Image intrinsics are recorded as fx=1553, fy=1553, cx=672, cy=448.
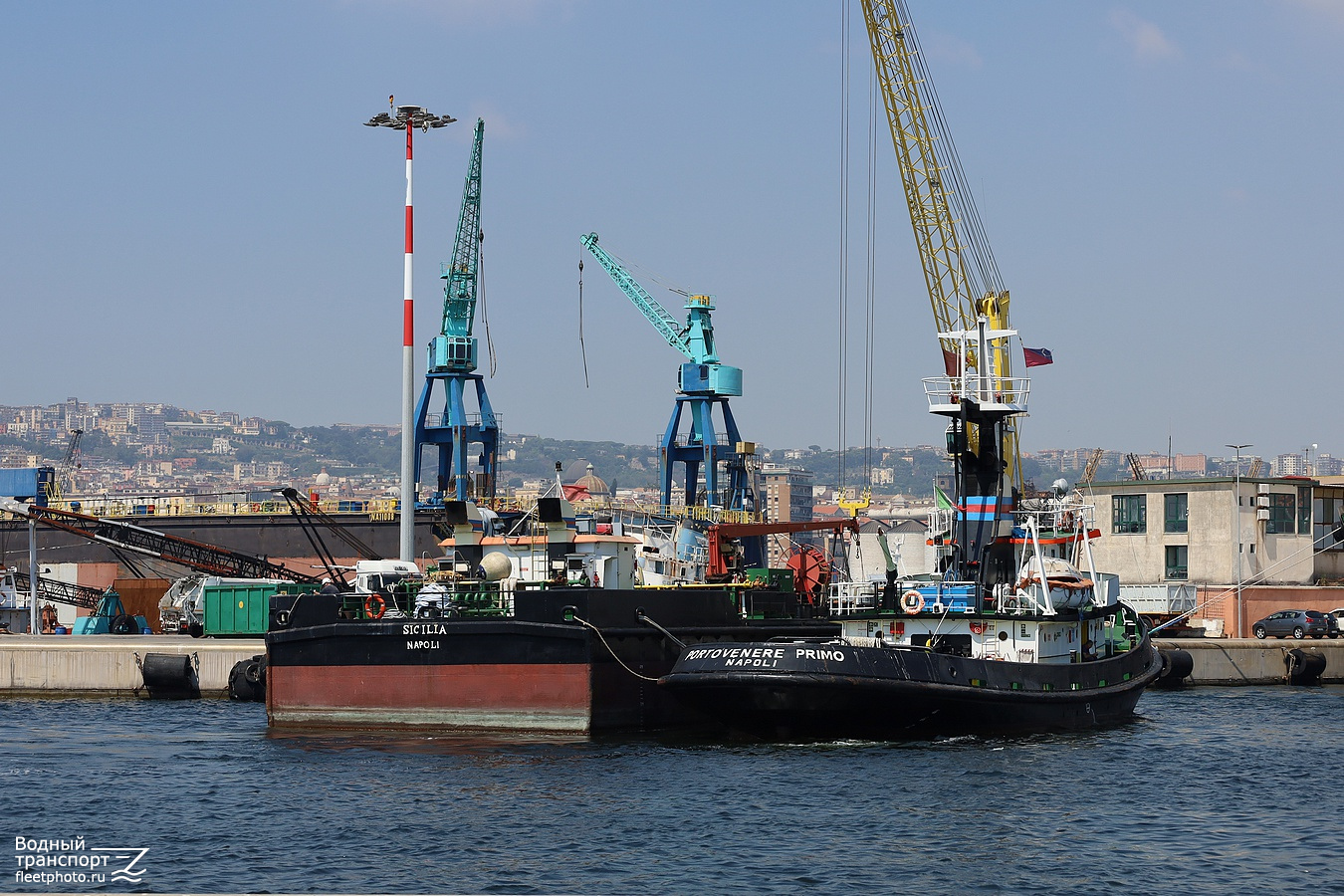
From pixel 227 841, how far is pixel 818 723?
13.7m

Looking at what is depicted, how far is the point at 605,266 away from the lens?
10431 cm

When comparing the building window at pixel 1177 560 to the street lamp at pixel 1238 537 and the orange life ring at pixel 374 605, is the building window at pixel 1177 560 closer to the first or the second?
the street lamp at pixel 1238 537

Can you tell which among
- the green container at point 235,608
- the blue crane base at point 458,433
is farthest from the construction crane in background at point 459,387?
the green container at point 235,608

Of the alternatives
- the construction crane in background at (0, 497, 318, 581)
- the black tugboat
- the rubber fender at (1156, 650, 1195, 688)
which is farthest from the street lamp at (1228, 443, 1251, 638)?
the construction crane in background at (0, 497, 318, 581)

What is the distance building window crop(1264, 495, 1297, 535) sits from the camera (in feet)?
225

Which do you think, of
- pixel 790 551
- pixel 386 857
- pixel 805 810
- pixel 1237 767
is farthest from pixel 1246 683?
pixel 386 857

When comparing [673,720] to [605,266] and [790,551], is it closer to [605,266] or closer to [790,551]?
[790,551]

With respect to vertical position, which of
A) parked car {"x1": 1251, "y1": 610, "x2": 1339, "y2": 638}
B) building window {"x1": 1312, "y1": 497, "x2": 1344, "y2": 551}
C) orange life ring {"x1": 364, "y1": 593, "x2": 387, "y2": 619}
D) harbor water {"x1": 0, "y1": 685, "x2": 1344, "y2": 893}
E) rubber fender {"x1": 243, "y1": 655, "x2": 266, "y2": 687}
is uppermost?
building window {"x1": 1312, "y1": 497, "x2": 1344, "y2": 551}

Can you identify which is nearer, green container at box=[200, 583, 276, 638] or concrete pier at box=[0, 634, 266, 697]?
concrete pier at box=[0, 634, 266, 697]

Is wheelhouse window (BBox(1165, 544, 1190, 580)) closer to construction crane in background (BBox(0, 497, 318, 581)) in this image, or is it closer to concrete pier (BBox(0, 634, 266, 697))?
construction crane in background (BBox(0, 497, 318, 581))

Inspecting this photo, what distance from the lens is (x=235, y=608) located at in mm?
55656

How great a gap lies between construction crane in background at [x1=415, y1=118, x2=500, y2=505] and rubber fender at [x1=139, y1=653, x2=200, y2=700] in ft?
140

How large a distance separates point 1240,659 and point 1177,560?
50.8 ft

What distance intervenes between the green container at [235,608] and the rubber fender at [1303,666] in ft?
117
